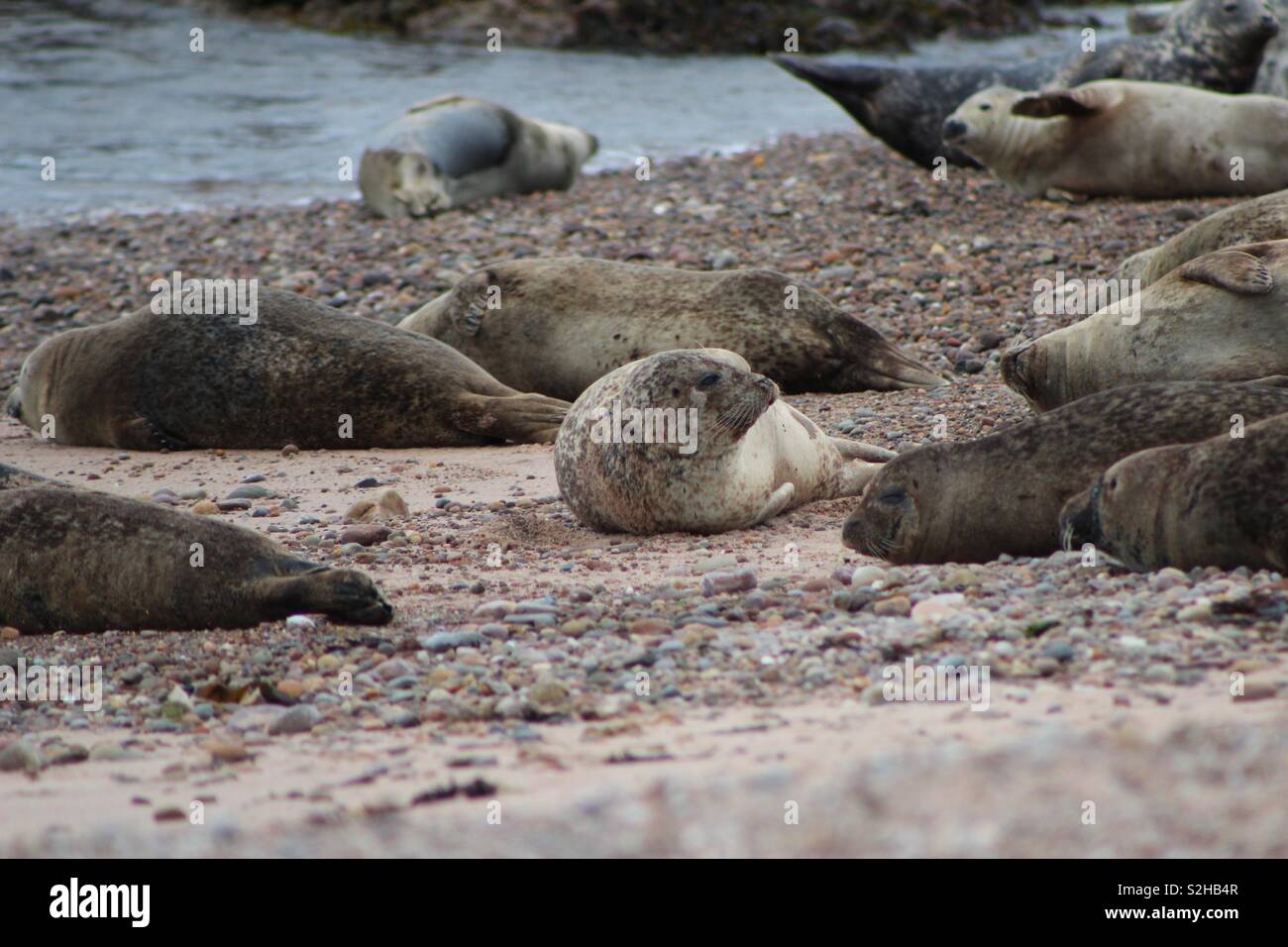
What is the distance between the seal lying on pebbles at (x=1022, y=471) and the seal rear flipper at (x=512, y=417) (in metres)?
2.05

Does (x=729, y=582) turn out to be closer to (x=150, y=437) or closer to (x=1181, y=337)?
(x=1181, y=337)

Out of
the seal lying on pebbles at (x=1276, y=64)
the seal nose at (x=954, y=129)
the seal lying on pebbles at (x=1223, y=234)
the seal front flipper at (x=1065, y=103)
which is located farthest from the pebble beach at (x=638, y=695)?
the seal lying on pebbles at (x=1276, y=64)

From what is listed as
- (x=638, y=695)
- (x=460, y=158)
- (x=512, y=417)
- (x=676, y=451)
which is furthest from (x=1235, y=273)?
(x=460, y=158)

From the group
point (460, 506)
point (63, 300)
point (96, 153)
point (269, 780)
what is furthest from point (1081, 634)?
point (96, 153)

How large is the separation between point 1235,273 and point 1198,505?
6.48ft

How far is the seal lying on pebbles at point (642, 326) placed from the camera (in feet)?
22.5

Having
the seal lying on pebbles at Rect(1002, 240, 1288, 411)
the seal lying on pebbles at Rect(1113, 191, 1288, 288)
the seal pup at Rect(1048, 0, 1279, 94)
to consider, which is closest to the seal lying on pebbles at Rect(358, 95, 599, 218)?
the seal pup at Rect(1048, 0, 1279, 94)

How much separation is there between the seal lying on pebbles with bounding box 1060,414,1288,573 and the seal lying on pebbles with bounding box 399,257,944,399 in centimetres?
285

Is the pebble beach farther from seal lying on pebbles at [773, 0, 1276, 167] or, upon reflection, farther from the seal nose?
seal lying on pebbles at [773, 0, 1276, 167]

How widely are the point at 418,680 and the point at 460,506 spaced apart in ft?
6.94

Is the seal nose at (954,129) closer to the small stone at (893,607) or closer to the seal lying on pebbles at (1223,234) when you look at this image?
the seal lying on pebbles at (1223,234)

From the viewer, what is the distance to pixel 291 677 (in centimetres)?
351

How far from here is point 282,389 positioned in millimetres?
6590
